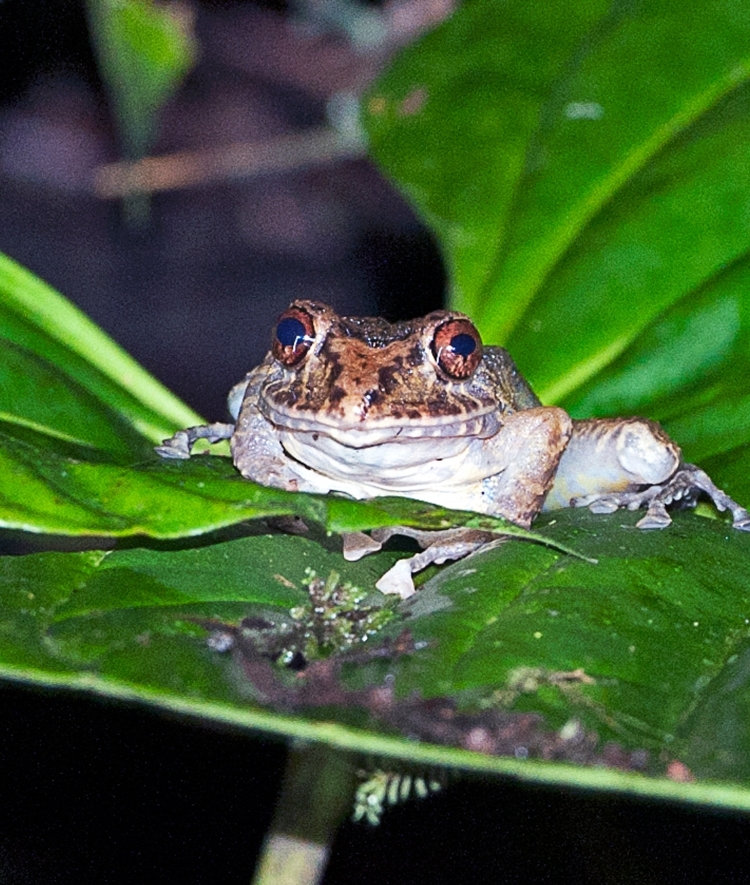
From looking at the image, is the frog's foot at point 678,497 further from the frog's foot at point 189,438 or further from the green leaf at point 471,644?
the frog's foot at point 189,438

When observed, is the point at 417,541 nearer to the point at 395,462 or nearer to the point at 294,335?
the point at 395,462

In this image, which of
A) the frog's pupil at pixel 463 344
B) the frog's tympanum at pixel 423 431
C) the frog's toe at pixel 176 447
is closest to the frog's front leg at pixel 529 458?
the frog's tympanum at pixel 423 431

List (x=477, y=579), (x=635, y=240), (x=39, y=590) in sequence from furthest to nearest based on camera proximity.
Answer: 1. (x=635, y=240)
2. (x=477, y=579)
3. (x=39, y=590)

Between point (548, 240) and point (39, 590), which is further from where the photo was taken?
point (548, 240)

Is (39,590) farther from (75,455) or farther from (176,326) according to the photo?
(176,326)

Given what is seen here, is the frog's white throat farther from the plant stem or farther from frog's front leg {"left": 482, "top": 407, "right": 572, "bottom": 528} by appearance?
the plant stem

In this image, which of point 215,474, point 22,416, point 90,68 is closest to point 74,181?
point 90,68
